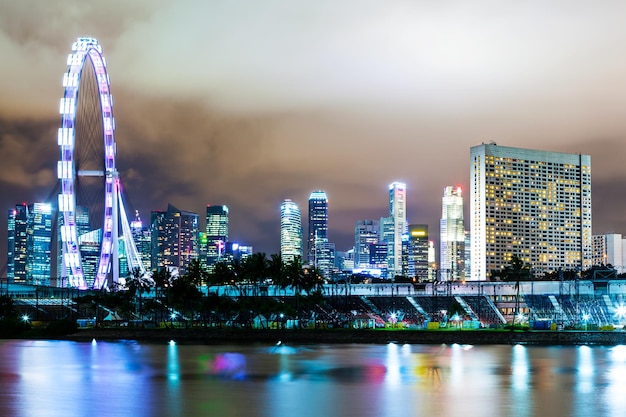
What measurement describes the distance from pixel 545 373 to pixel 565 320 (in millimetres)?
88587

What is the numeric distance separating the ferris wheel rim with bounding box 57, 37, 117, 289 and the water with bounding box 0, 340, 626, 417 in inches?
1136

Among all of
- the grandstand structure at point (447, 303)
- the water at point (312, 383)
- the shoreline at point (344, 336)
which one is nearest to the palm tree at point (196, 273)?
the grandstand structure at point (447, 303)

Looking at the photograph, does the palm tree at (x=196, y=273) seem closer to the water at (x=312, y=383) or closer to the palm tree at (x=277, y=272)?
the palm tree at (x=277, y=272)

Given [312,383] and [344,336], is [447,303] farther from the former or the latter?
[312,383]

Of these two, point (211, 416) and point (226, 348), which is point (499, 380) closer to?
point (211, 416)

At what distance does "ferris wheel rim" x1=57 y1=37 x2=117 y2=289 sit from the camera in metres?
131

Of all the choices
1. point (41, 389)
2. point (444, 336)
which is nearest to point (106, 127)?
point (444, 336)

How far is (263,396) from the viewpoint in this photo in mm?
62875

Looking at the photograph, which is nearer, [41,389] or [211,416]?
[211,416]

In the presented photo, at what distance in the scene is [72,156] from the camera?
438ft

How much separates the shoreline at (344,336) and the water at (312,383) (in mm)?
15097

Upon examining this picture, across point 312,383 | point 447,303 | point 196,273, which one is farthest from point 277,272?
point 312,383

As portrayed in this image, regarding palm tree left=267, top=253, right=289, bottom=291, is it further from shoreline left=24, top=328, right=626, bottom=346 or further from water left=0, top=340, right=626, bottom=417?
water left=0, top=340, right=626, bottom=417

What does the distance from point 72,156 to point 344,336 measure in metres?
48.4
